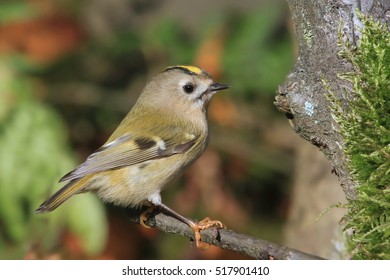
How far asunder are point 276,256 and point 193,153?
1.45 metres

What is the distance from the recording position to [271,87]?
490 centimetres

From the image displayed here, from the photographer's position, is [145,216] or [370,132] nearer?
[370,132]

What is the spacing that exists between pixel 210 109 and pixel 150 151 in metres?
1.79

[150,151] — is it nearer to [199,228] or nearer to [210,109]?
[199,228]

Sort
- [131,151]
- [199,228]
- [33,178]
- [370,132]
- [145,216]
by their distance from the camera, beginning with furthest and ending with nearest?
[33,178] → [131,151] → [145,216] → [199,228] → [370,132]

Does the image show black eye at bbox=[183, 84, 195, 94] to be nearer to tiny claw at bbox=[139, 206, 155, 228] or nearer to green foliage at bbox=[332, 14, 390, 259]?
tiny claw at bbox=[139, 206, 155, 228]

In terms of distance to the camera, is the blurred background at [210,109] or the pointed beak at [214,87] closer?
the pointed beak at [214,87]

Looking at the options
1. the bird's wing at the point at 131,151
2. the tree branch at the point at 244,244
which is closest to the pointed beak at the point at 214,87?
the bird's wing at the point at 131,151

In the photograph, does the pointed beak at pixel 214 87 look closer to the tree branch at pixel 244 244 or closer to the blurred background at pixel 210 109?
the blurred background at pixel 210 109

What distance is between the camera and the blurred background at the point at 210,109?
3980 millimetres

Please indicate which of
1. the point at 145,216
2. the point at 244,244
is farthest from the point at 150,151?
the point at 244,244

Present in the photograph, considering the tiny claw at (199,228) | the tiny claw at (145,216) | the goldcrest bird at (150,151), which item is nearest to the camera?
the tiny claw at (199,228)

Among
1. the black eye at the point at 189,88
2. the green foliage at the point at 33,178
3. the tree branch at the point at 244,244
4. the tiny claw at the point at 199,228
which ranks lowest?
the green foliage at the point at 33,178

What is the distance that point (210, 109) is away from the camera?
5.02 metres
